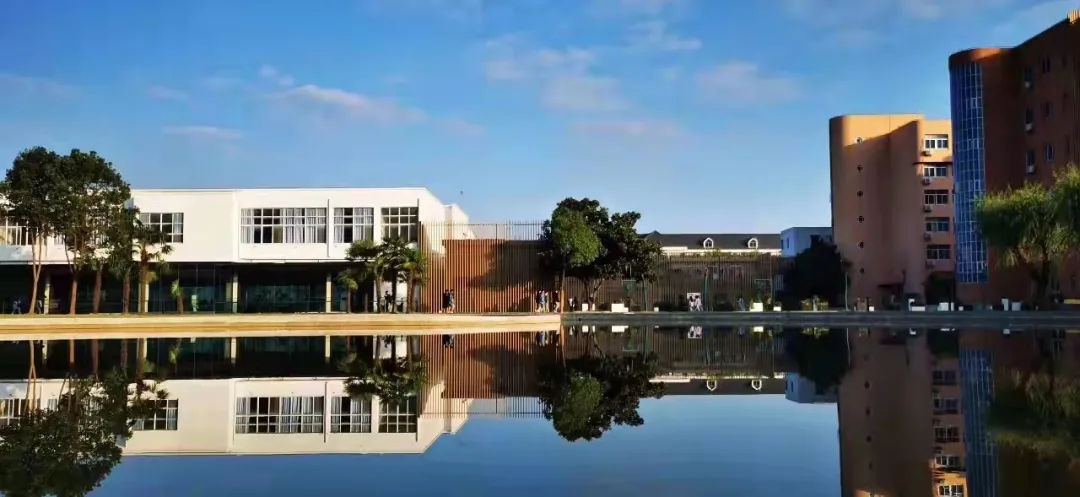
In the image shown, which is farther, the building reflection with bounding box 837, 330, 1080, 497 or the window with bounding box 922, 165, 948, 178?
the window with bounding box 922, 165, 948, 178

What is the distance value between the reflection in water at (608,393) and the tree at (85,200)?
515 inches

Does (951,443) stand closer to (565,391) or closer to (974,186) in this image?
(565,391)

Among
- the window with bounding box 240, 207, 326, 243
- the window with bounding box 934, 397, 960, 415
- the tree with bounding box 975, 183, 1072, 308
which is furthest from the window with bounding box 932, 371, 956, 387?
the window with bounding box 240, 207, 326, 243

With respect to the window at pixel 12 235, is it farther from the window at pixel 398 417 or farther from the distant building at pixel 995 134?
the distant building at pixel 995 134

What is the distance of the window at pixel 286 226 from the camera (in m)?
46.9

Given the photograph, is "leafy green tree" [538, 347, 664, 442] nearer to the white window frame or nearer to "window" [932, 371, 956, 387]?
"window" [932, 371, 956, 387]

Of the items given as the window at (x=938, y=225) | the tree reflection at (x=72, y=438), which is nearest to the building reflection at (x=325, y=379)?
the tree reflection at (x=72, y=438)

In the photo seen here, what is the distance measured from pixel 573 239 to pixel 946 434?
32419 mm

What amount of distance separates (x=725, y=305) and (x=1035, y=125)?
1940cm

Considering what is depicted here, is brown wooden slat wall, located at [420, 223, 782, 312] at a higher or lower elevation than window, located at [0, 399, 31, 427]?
higher

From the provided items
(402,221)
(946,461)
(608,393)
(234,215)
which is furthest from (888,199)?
(946,461)

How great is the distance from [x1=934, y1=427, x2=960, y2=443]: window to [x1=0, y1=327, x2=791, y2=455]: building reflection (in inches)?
190

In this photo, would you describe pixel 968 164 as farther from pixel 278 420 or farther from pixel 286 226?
pixel 278 420

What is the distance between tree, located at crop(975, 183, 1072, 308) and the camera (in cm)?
3559
